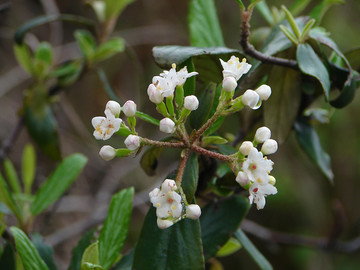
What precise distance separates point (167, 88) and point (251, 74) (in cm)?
22

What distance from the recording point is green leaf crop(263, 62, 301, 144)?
764 millimetres

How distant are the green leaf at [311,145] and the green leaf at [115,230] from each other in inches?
15.0

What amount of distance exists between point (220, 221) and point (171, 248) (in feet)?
0.54

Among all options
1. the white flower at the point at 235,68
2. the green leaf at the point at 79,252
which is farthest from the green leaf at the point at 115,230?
the white flower at the point at 235,68

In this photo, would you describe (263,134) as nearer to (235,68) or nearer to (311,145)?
(235,68)

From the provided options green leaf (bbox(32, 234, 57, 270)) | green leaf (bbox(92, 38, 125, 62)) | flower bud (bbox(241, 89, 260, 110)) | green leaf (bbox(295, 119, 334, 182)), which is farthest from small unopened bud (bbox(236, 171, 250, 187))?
green leaf (bbox(92, 38, 125, 62))

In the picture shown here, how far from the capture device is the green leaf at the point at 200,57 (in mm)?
639

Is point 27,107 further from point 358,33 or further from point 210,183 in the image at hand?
point 358,33

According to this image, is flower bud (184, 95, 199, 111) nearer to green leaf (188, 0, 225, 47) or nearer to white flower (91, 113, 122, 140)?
white flower (91, 113, 122, 140)

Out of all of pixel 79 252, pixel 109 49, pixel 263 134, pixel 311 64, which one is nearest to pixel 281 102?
pixel 311 64

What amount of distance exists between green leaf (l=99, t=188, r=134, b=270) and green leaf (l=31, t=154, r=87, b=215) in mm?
210

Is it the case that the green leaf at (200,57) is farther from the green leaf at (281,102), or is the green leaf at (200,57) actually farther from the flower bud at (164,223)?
the flower bud at (164,223)

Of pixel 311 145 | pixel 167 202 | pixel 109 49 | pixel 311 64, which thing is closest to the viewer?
pixel 167 202

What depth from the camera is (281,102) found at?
77cm
